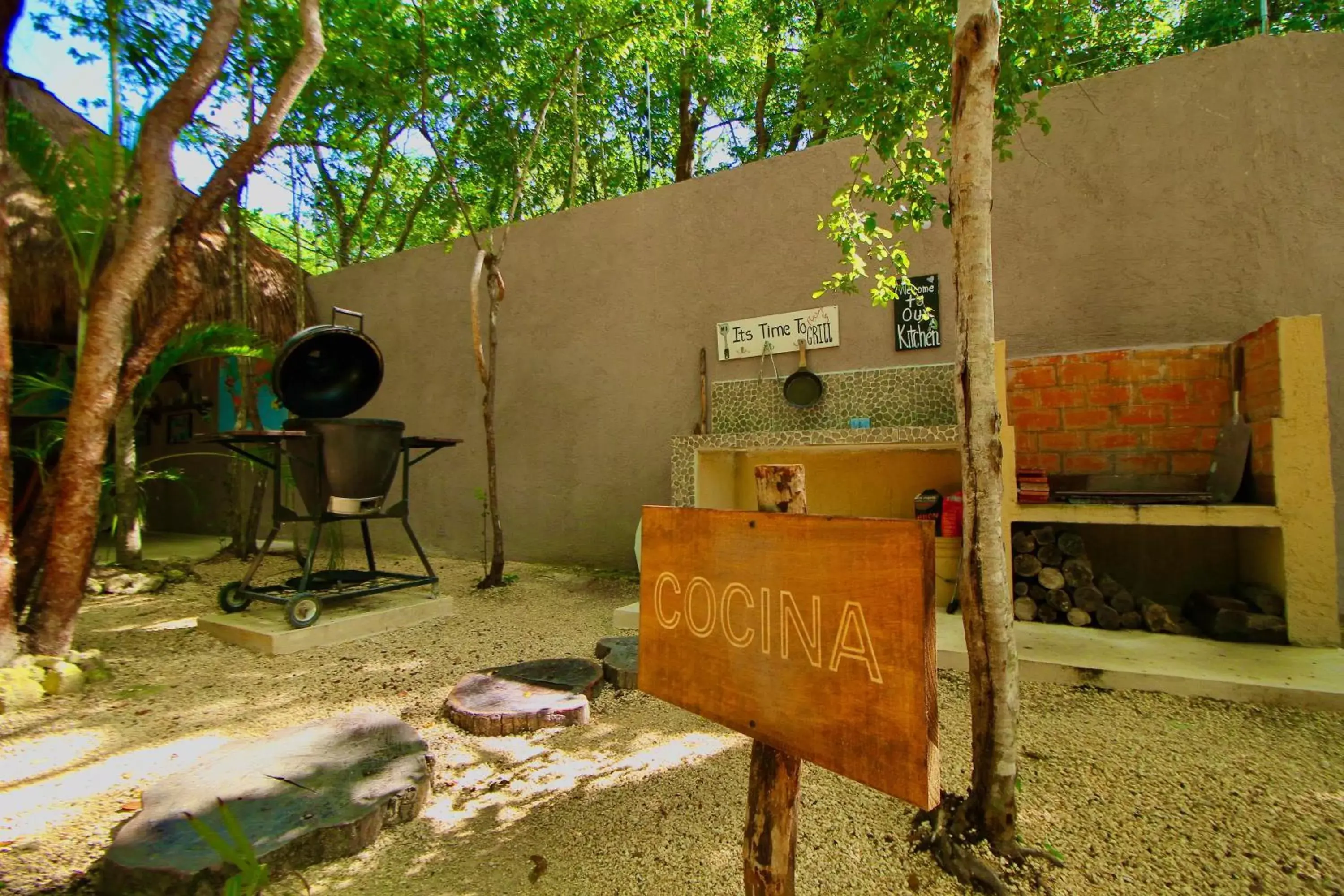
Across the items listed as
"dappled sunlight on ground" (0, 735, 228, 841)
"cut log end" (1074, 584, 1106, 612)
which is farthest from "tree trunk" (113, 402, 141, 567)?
"cut log end" (1074, 584, 1106, 612)

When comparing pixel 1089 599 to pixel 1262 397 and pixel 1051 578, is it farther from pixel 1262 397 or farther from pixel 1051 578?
pixel 1262 397

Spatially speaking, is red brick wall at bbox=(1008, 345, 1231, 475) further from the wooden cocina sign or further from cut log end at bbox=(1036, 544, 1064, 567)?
the wooden cocina sign

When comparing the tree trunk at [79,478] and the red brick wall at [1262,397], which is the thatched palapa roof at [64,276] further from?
the red brick wall at [1262,397]

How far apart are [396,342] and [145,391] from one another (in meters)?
2.27

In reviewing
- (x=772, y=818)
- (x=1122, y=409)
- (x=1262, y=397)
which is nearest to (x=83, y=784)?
(x=772, y=818)

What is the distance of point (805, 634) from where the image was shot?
3.34 ft

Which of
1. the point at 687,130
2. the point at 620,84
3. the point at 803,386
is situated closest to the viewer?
the point at 803,386

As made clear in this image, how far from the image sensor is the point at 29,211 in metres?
5.52

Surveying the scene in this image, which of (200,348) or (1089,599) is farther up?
(200,348)

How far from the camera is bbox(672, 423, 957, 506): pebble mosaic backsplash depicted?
3303 millimetres

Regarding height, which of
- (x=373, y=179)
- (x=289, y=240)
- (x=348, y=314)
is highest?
(x=289, y=240)

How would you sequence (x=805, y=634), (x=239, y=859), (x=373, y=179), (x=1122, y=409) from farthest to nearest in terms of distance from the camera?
(x=373, y=179), (x=1122, y=409), (x=239, y=859), (x=805, y=634)

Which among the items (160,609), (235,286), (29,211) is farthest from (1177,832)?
(29,211)

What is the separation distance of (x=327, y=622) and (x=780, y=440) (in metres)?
2.72
